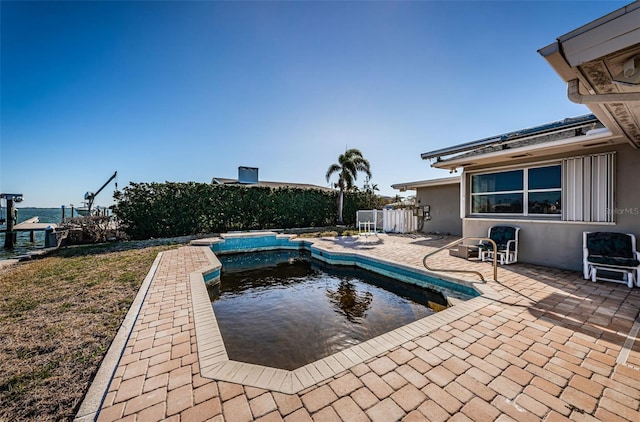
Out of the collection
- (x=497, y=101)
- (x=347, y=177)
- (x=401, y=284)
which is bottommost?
(x=401, y=284)

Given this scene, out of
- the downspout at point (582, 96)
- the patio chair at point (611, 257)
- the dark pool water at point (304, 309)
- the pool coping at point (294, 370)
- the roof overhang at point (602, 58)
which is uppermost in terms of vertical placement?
the roof overhang at point (602, 58)

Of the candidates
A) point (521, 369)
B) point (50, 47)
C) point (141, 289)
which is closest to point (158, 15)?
point (50, 47)

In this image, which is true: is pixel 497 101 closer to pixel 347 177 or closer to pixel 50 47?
pixel 347 177

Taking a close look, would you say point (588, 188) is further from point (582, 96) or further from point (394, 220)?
point (394, 220)

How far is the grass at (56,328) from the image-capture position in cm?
203

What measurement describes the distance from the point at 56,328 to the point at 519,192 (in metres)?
10.2

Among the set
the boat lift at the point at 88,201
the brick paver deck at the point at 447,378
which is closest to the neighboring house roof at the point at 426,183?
the brick paver deck at the point at 447,378

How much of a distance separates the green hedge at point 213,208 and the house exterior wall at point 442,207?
693 cm

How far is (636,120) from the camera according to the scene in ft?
12.3

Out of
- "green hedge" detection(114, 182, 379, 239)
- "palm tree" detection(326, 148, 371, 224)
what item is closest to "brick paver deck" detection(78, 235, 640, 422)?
"green hedge" detection(114, 182, 379, 239)

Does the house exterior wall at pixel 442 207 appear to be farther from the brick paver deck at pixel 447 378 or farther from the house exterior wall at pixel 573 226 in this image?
the brick paver deck at pixel 447 378

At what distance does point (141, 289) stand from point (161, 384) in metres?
3.26

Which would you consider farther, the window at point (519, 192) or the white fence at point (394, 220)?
the white fence at point (394, 220)

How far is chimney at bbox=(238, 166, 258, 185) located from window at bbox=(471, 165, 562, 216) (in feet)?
54.3
